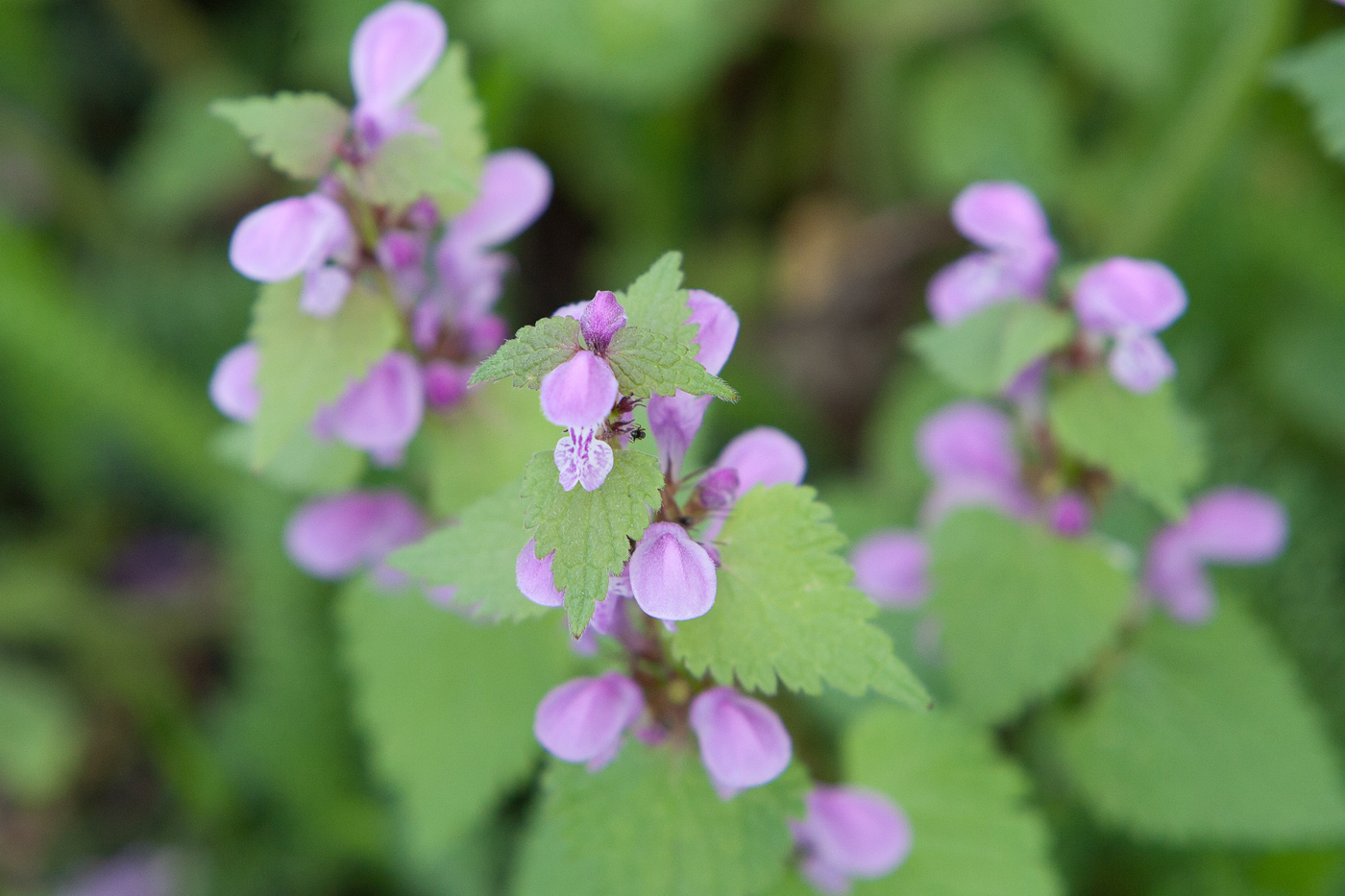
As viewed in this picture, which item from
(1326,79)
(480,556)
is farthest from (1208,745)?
(480,556)

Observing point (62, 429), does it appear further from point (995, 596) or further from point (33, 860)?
point (995, 596)

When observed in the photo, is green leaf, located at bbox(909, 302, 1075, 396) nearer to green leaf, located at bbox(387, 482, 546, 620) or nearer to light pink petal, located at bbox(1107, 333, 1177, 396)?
light pink petal, located at bbox(1107, 333, 1177, 396)

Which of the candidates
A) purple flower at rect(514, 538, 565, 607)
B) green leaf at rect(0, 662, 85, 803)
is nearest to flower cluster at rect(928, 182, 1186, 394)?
purple flower at rect(514, 538, 565, 607)

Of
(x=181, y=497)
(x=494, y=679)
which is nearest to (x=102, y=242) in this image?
(x=181, y=497)

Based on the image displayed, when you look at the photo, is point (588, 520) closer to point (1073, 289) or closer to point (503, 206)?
point (503, 206)

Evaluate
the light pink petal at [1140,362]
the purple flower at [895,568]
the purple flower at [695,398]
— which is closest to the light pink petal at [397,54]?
the purple flower at [695,398]
